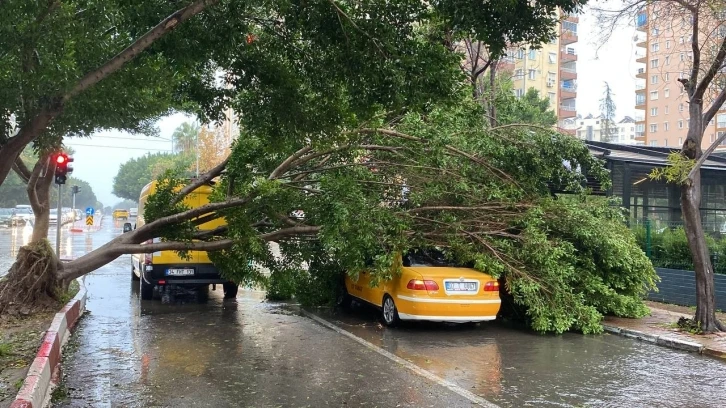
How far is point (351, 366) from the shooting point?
7492mm

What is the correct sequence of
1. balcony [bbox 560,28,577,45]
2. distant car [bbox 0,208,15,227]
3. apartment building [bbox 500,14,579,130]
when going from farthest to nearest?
1. apartment building [bbox 500,14,579,130]
2. distant car [bbox 0,208,15,227]
3. balcony [bbox 560,28,577,45]

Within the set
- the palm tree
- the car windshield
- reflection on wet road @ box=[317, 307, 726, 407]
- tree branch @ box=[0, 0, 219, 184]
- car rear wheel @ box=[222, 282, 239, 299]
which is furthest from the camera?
the palm tree

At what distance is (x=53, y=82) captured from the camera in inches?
225

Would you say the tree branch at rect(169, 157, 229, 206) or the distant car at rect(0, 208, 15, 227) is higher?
the tree branch at rect(169, 157, 229, 206)

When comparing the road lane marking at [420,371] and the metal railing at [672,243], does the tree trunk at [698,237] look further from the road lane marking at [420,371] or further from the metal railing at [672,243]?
the road lane marking at [420,371]

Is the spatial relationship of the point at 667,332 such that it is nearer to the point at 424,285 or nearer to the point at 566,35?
the point at 424,285

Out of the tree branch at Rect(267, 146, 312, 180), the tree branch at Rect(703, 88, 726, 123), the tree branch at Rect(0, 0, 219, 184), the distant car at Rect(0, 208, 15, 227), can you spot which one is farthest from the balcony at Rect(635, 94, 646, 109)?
the tree branch at Rect(0, 0, 219, 184)

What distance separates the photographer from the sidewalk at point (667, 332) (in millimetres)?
8852

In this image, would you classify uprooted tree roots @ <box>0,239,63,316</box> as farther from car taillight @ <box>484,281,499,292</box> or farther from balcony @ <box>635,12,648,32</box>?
balcony @ <box>635,12,648,32</box>

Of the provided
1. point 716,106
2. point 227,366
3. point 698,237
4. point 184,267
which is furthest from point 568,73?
point 227,366

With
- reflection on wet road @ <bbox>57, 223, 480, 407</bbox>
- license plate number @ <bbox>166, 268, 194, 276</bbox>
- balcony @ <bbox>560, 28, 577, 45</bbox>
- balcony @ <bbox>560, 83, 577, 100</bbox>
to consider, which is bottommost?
reflection on wet road @ <bbox>57, 223, 480, 407</bbox>

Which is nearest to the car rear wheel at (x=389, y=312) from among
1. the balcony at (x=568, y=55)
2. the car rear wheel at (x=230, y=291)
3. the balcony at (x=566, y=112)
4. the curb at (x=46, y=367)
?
the car rear wheel at (x=230, y=291)

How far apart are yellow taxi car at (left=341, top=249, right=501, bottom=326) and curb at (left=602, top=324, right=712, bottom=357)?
221 cm

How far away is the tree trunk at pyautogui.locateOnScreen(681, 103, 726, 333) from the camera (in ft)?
32.2
